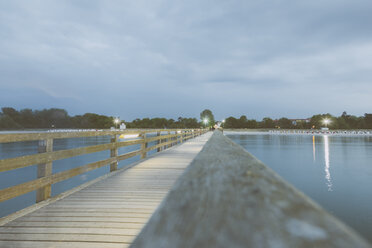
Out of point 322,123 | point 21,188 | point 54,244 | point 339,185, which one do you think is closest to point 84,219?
point 54,244

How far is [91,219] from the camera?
3.04 meters

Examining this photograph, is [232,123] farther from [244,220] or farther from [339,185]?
[244,220]

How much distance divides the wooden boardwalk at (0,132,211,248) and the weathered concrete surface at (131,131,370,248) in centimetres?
223

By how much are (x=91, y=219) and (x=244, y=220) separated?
312 centimetres

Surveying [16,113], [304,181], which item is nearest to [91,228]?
[304,181]

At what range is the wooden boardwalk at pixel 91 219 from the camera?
8.18ft

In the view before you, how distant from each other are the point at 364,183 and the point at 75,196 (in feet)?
50.4

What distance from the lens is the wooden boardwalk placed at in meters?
2.49

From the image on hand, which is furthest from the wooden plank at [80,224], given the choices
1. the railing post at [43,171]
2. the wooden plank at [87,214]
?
the railing post at [43,171]

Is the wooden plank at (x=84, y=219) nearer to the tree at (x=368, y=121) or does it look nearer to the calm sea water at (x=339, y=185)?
the calm sea water at (x=339, y=185)

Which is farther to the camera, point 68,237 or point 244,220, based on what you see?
point 68,237

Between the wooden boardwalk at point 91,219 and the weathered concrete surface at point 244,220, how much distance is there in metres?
2.23

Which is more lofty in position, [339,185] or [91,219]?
[91,219]

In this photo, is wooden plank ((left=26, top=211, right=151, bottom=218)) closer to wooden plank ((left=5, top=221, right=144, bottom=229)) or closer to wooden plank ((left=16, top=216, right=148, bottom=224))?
wooden plank ((left=16, top=216, right=148, bottom=224))
